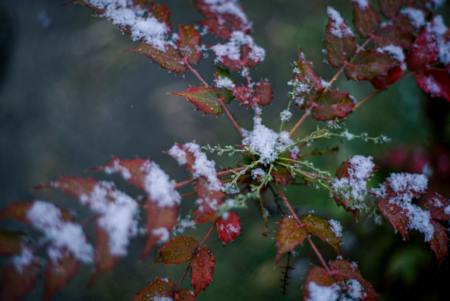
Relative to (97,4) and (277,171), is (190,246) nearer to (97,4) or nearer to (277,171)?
(277,171)

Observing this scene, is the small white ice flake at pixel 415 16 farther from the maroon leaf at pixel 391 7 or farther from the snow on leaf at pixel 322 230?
the snow on leaf at pixel 322 230

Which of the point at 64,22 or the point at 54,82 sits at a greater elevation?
the point at 64,22

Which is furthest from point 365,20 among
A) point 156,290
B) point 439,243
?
point 156,290

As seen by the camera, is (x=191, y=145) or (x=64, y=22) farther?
(x=64, y=22)

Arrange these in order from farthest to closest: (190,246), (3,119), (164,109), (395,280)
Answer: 1. (164,109)
2. (3,119)
3. (395,280)
4. (190,246)

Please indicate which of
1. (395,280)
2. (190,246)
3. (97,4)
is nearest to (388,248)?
(395,280)

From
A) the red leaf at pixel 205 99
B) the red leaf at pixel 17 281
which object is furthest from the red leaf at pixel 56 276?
the red leaf at pixel 205 99

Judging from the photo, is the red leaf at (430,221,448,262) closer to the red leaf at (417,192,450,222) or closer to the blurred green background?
the red leaf at (417,192,450,222)

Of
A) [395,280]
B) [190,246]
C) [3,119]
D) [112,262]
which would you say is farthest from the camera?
[3,119]
